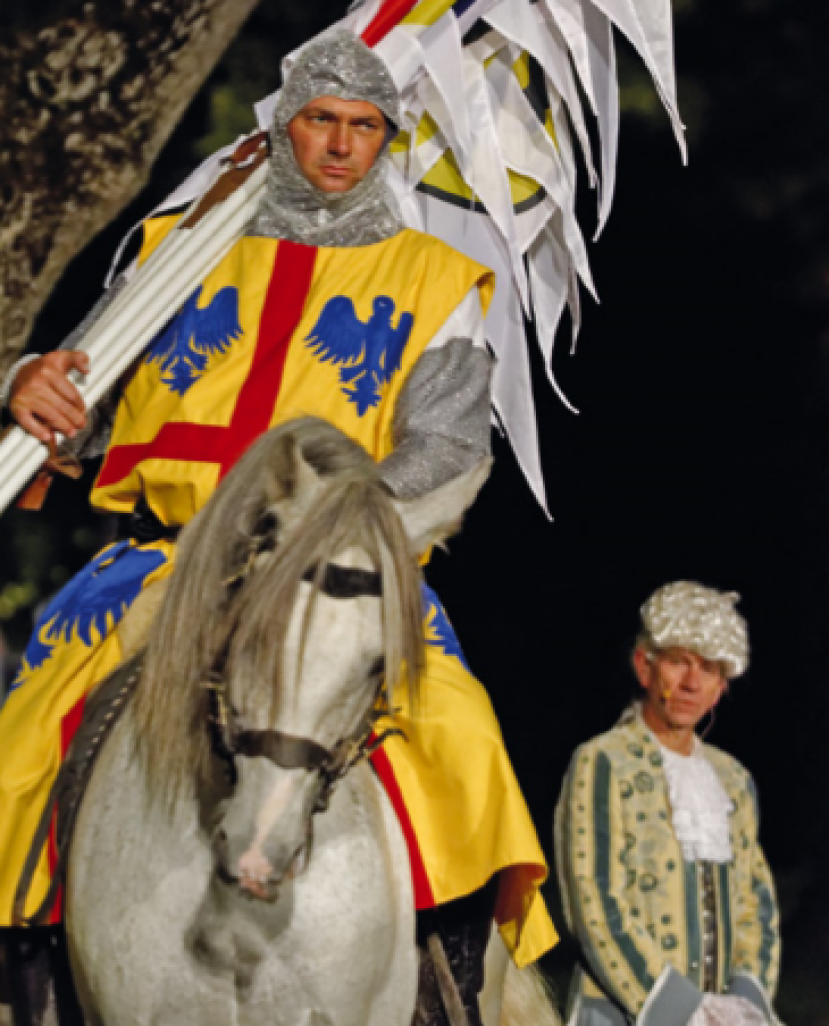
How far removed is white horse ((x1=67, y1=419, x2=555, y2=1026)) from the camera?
120 inches

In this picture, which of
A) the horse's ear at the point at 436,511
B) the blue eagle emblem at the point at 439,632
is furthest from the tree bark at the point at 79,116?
the horse's ear at the point at 436,511

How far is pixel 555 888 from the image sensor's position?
7.89 metres

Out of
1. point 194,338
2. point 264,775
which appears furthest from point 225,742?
point 194,338

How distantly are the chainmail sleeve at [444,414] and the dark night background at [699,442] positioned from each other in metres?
3.14

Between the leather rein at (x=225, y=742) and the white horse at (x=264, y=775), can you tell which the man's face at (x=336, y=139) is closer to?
the white horse at (x=264, y=775)

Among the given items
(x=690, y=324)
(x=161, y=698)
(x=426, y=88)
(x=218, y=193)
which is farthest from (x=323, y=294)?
(x=690, y=324)

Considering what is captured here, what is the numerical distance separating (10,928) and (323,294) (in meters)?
1.50

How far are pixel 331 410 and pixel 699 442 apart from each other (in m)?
3.45

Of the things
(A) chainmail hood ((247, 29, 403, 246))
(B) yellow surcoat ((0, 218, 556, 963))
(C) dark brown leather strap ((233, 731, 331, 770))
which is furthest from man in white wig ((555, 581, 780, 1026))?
(C) dark brown leather strap ((233, 731, 331, 770))

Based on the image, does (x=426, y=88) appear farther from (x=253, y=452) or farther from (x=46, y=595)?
(x=46, y=595)

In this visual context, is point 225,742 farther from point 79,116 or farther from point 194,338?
point 79,116

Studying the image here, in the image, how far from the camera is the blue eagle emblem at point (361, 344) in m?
4.06

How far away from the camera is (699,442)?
725 cm

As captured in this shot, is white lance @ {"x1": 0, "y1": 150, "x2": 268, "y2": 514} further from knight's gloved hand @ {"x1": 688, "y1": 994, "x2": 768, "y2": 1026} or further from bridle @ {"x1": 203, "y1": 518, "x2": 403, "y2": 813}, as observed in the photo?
knight's gloved hand @ {"x1": 688, "y1": 994, "x2": 768, "y2": 1026}
